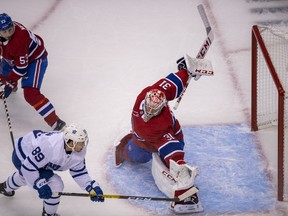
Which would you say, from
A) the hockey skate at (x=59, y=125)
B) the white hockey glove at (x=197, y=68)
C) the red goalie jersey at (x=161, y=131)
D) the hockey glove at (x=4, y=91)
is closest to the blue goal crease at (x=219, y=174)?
the red goalie jersey at (x=161, y=131)

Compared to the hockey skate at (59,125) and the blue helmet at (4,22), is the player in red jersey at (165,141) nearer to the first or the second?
the hockey skate at (59,125)

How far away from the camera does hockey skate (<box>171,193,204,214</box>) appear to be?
4859mm

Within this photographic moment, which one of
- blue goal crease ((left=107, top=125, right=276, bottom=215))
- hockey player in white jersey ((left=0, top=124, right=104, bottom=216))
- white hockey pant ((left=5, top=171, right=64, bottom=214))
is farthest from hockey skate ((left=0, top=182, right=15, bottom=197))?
blue goal crease ((left=107, top=125, right=276, bottom=215))

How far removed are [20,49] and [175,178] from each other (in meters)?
1.34

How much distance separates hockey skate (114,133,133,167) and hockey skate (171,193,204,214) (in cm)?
54

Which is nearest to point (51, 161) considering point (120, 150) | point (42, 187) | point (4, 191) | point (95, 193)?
point (42, 187)

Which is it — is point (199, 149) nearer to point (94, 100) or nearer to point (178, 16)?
point (94, 100)

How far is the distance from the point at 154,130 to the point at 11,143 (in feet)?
3.64

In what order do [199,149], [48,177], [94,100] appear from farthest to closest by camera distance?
[94,100], [199,149], [48,177]

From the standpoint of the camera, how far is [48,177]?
4.61 metres

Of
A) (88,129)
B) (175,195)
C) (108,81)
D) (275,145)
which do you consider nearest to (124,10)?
(108,81)

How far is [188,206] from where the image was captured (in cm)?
486

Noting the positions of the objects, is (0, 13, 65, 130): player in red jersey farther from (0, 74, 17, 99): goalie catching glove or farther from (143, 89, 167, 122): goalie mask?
(143, 89, 167, 122): goalie mask

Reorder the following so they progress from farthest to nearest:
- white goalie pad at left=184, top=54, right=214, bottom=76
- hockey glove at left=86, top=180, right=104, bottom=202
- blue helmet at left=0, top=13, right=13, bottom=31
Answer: blue helmet at left=0, top=13, right=13, bottom=31, white goalie pad at left=184, top=54, right=214, bottom=76, hockey glove at left=86, top=180, right=104, bottom=202
